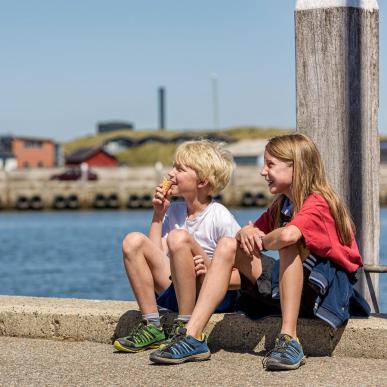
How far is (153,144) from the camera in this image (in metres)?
111

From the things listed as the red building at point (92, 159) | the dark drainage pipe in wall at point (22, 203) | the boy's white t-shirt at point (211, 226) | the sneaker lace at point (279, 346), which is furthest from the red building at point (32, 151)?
the sneaker lace at point (279, 346)

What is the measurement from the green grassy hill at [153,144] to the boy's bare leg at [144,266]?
251ft

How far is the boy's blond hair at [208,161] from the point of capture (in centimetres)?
514

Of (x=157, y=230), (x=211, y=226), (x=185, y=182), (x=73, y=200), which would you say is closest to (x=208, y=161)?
(x=185, y=182)

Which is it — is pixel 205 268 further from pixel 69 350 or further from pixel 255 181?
pixel 255 181

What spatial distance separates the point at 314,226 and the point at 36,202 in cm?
5261

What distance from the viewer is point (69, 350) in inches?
205

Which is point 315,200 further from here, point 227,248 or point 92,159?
point 92,159

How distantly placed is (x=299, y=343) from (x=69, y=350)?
1.29m

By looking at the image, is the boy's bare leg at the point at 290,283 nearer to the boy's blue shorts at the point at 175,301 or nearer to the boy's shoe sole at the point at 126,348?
the boy's blue shorts at the point at 175,301

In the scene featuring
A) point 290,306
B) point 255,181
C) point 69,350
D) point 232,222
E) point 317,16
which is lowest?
point 255,181

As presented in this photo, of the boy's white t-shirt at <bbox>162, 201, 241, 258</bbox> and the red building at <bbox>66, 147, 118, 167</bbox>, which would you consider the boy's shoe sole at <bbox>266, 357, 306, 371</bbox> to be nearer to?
the boy's white t-shirt at <bbox>162, 201, 241, 258</bbox>

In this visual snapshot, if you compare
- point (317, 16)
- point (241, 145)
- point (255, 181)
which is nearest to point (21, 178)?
point (255, 181)

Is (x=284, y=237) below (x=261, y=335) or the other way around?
the other way around
